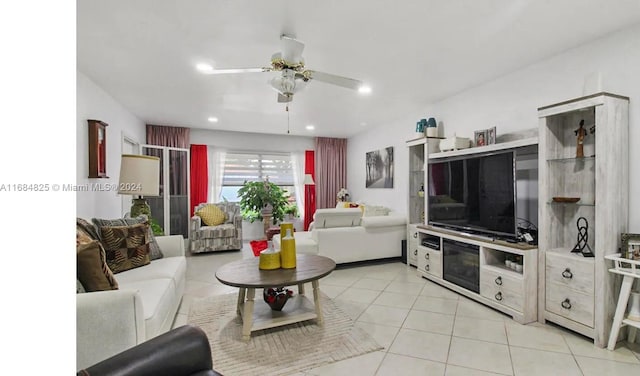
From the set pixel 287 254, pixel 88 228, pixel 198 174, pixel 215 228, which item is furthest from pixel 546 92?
pixel 198 174

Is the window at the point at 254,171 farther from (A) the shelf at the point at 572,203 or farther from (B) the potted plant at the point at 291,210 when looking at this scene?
(A) the shelf at the point at 572,203

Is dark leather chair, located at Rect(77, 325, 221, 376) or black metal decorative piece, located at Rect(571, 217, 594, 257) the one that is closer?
dark leather chair, located at Rect(77, 325, 221, 376)

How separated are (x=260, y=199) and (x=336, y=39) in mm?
4151

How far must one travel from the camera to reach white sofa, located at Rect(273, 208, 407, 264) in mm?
3795

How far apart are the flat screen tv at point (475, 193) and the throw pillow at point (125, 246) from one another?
3.16m

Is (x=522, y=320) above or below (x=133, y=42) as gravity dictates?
below

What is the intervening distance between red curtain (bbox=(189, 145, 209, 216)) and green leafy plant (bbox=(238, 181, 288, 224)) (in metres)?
0.75

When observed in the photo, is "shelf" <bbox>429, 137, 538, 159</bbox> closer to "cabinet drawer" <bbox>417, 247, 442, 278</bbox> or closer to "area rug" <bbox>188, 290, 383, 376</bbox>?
"cabinet drawer" <bbox>417, 247, 442, 278</bbox>

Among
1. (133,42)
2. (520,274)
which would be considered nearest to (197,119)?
(133,42)

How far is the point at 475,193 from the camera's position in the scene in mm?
3055

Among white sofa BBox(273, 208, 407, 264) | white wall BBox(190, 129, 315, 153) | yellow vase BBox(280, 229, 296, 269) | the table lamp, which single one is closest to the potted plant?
white wall BBox(190, 129, 315, 153)

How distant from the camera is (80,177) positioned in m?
2.87
